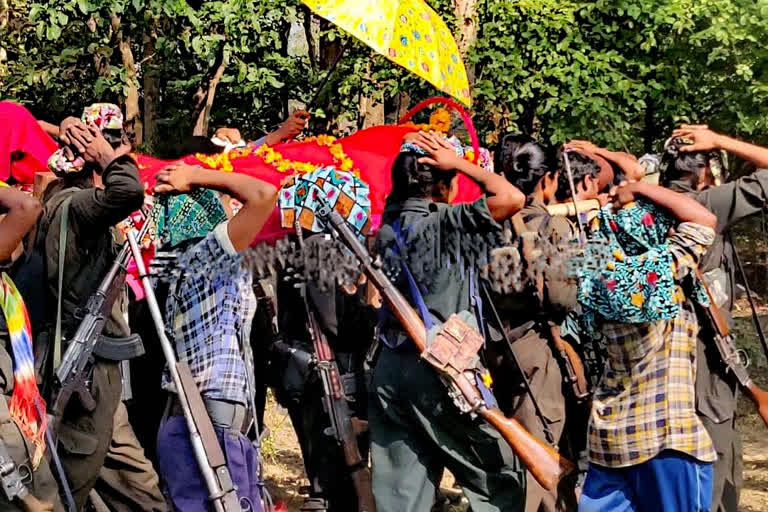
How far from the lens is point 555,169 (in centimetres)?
586

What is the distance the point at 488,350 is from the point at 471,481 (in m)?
0.97

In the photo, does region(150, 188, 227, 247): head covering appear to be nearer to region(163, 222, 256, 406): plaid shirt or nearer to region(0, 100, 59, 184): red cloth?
region(163, 222, 256, 406): plaid shirt

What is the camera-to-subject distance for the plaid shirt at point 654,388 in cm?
400

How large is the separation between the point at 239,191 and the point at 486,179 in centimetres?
83

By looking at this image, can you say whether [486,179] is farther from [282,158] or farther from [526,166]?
[282,158]

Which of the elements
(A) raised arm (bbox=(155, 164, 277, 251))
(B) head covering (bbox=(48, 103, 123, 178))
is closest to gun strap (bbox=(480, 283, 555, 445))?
(A) raised arm (bbox=(155, 164, 277, 251))

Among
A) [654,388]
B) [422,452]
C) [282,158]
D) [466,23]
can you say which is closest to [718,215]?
[654,388]

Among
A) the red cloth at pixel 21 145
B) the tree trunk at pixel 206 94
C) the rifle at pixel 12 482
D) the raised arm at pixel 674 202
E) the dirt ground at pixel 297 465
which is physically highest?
the tree trunk at pixel 206 94

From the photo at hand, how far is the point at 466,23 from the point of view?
941cm

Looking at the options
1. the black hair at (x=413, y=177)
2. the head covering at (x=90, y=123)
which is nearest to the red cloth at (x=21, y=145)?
the head covering at (x=90, y=123)

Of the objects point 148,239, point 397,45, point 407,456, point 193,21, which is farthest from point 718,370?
point 193,21

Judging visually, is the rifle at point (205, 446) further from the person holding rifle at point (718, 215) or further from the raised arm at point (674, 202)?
the person holding rifle at point (718, 215)

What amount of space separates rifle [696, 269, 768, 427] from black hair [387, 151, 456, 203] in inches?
42.1

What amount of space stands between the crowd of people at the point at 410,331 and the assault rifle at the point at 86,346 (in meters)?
0.02
